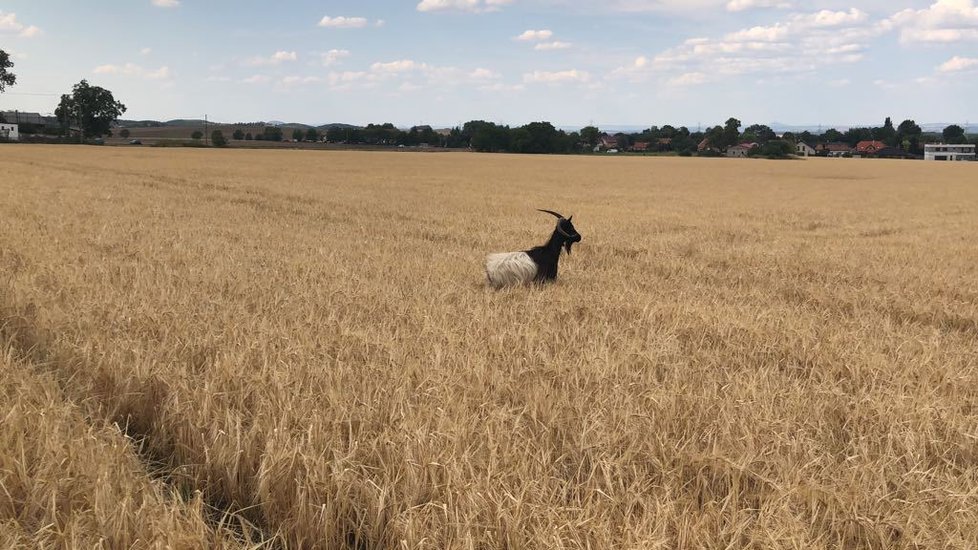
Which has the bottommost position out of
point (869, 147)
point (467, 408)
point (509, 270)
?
point (467, 408)

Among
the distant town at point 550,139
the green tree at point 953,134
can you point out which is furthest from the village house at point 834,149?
→ the green tree at point 953,134

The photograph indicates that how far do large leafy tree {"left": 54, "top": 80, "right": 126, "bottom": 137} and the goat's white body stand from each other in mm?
124662

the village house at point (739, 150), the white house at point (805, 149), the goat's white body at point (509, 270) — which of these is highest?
the white house at point (805, 149)

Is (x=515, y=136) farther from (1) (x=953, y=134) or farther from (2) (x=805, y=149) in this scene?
(1) (x=953, y=134)

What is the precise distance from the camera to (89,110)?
4215 inches

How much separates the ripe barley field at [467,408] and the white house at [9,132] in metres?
116

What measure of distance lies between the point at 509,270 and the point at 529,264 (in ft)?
1.03

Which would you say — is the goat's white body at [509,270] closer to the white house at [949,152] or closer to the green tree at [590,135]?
the green tree at [590,135]

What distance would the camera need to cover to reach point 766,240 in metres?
14.5

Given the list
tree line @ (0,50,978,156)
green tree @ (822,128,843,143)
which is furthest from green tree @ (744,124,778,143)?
green tree @ (822,128,843,143)

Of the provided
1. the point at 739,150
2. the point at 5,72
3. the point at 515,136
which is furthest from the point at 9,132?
the point at 739,150

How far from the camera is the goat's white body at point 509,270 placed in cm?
803

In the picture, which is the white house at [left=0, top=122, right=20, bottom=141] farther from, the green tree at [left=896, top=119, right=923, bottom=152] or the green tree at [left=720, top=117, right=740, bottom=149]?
the green tree at [left=896, top=119, right=923, bottom=152]

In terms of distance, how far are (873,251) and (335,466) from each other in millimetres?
13105
